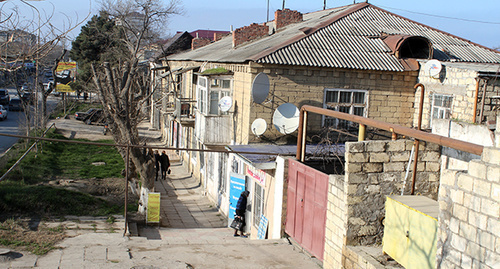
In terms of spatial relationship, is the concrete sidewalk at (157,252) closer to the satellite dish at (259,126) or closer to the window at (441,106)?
the satellite dish at (259,126)

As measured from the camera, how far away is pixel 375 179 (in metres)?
7.73

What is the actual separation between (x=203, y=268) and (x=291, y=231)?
102 inches

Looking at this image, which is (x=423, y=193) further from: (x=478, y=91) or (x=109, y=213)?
(x=109, y=213)

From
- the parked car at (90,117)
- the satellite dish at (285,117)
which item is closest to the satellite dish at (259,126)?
the satellite dish at (285,117)

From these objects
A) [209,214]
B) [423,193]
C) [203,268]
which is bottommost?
[209,214]

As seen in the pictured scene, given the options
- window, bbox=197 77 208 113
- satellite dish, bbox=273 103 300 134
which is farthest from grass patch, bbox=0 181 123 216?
satellite dish, bbox=273 103 300 134

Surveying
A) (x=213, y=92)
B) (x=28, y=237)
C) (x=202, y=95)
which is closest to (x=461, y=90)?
(x=213, y=92)

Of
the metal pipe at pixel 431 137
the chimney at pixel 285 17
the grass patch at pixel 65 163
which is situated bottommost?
the grass patch at pixel 65 163

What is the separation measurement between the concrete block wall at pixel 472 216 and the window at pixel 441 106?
873 centimetres

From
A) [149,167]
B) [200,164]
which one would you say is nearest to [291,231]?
[149,167]

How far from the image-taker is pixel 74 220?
Result: 454 inches

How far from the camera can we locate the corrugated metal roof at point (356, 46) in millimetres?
14219

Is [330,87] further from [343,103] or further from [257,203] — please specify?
[257,203]

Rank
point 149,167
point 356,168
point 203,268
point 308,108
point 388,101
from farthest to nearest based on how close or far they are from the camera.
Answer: point 388,101 < point 149,167 < point 308,108 < point 203,268 < point 356,168
